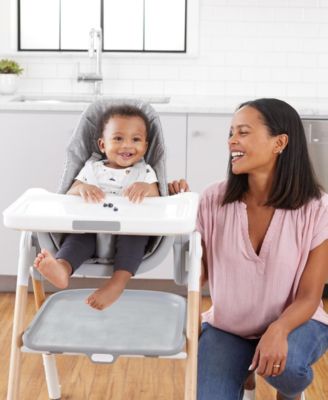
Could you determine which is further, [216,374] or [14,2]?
[14,2]

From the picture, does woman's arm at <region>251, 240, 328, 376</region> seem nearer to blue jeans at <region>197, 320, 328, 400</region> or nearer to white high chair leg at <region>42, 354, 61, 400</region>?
blue jeans at <region>197, 320, 328, 400</region>

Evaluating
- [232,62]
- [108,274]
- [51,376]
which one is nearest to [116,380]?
[51,376]

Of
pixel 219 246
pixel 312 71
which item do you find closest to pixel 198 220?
pixel 219 246

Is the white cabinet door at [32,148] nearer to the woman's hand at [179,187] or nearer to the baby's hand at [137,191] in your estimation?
the woman's hand at [179,187]

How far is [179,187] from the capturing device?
255 cm

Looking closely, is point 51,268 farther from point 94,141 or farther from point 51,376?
point 51,376

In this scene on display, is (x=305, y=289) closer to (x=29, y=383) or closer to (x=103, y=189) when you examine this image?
(x=103, y=189)

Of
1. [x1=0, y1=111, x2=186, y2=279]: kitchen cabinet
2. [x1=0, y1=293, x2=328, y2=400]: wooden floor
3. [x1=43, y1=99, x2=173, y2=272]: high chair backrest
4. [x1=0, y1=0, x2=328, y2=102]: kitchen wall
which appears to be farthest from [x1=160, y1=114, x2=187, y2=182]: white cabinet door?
[x1=43, y1=99, x2=173, y2=272]: high chair backrest

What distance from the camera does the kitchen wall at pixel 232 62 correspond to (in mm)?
4297

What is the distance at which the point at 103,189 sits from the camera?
8.32 ft

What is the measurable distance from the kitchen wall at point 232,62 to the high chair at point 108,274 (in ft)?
5.98

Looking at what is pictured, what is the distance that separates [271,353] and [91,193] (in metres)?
0.63

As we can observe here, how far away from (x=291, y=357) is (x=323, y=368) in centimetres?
102

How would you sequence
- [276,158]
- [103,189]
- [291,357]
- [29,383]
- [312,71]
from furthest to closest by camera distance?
1. [312,71]
2. [29,383]
3. [103,189]
4. [276,158]
5. [291,357]
